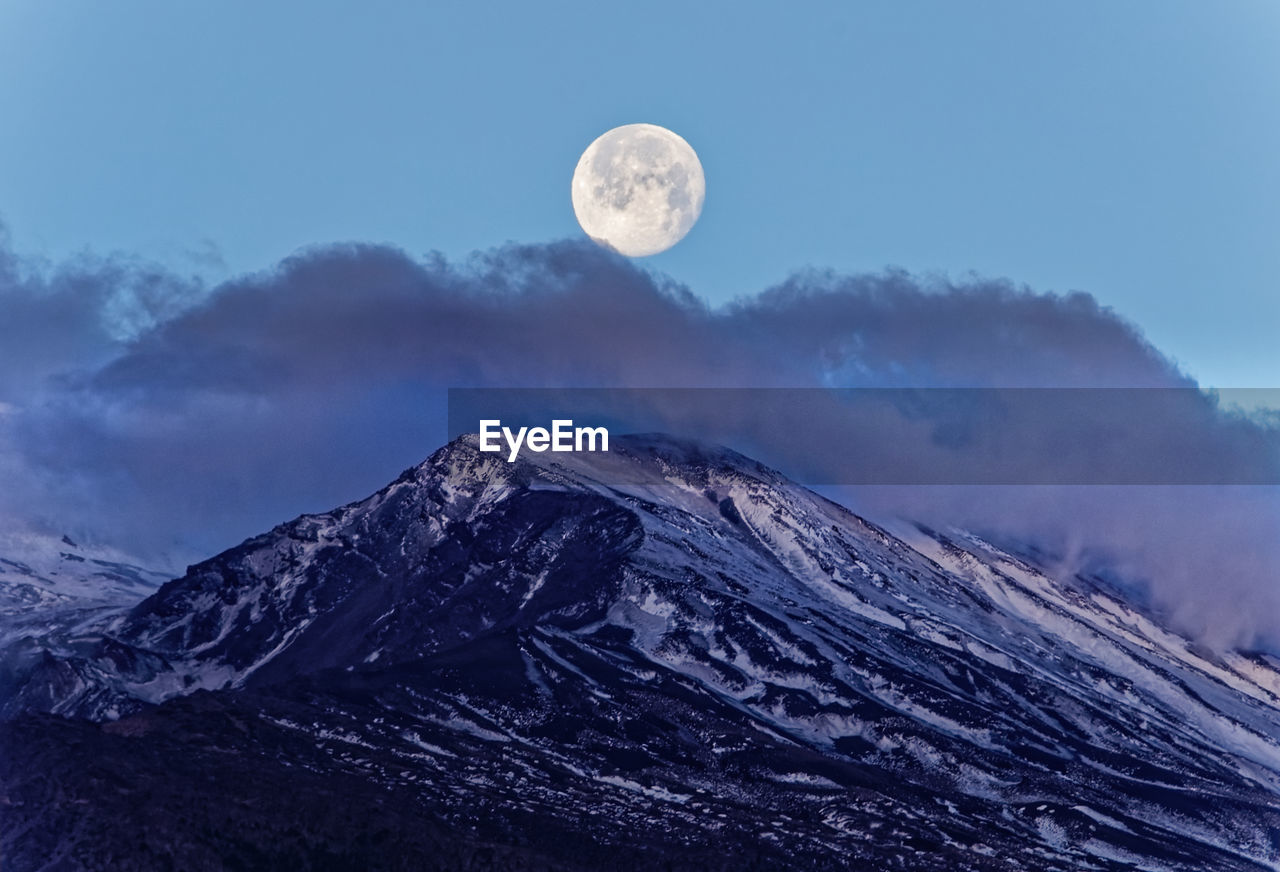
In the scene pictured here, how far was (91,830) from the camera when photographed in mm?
173750

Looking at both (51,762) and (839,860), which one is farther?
(839,860)

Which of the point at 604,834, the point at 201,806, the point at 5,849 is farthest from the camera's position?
the point at 604,834

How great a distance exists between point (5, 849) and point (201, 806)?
1838 centimetres

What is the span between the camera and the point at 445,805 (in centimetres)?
19688

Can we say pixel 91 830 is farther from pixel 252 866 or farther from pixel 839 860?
pixel 839 860

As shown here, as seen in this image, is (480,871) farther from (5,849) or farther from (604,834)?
(5,849)

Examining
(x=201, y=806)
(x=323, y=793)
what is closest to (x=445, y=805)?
(x=323, y=793)

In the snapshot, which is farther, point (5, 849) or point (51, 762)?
point (51, 762)

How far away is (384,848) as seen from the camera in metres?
180

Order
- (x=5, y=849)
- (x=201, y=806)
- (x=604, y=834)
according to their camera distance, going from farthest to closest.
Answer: (x=604, y=834) < (x=201, y=806) < (x=5, y=849)

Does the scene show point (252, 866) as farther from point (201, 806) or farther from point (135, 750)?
point (135, 750)

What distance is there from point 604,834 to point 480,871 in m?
20.4

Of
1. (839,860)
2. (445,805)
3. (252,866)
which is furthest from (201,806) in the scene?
(839,860)

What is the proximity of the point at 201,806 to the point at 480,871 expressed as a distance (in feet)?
84.4
